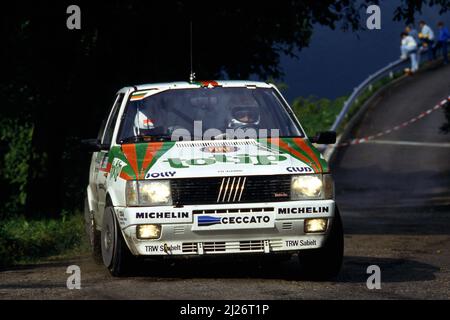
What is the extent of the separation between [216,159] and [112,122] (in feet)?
7.19

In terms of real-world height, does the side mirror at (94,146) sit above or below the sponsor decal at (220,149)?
below

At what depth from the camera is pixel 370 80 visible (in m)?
40.0

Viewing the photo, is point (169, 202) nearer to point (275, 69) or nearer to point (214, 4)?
point (214, 4)

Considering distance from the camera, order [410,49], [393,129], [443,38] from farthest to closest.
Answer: [443,38] → [410,49] → [393,129]

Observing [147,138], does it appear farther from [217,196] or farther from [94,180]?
[94,180]

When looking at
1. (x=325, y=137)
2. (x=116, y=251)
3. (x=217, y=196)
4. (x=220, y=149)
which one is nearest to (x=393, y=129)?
(x=325, y=137)

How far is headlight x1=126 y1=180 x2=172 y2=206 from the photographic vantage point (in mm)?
11047

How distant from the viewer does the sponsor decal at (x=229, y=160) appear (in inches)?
440

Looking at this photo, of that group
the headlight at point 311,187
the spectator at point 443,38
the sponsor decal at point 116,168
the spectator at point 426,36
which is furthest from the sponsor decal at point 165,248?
the spectator at point 426,36

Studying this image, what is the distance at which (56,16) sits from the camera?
829 inches

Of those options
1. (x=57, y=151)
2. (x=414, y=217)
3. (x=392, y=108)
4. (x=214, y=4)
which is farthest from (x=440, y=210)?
(x=392, y=108)

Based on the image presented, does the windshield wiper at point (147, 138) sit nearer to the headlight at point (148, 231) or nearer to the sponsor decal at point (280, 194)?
the headlight at point (148, 231)

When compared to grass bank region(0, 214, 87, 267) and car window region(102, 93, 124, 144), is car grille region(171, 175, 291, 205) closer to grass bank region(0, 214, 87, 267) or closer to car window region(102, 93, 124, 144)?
car window region(102, 93, 124, 144)

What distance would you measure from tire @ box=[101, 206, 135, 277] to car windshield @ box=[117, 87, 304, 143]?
95 cm
